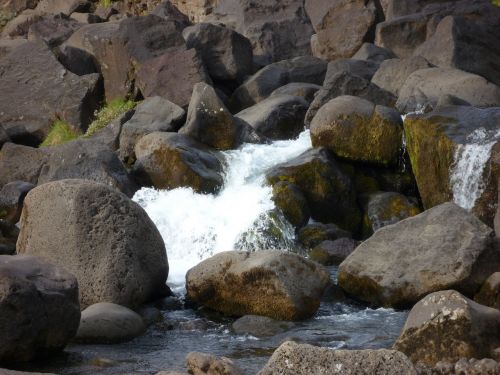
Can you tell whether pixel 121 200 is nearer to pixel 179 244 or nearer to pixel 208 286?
pixel 208 286

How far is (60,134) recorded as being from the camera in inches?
939

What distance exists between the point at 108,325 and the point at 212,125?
875 cm

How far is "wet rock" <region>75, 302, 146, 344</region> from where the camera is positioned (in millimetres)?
10586

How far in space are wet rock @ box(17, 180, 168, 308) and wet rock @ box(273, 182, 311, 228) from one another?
4.21 metres

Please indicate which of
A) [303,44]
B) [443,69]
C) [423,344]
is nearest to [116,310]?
[423,344]

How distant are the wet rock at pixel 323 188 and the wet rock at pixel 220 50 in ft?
25.9

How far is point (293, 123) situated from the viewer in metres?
20.2

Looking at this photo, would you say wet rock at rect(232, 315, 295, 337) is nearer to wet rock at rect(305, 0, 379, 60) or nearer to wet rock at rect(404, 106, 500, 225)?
wet rock at rect(404, 106, 500, 225)

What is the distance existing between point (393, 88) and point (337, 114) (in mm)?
3923

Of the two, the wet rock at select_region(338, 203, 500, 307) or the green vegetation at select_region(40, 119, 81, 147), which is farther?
the green vegetation at select_region(40, 119, 81, 147)

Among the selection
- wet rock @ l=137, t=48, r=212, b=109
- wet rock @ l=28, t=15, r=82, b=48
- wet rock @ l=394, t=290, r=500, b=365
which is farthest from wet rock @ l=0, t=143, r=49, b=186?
wet rock @ l=394, t=290, r=500, b=365

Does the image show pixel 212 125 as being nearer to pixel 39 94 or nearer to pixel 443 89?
pixel 443 89

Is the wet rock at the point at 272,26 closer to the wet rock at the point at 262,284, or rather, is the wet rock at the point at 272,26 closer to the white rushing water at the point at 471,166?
the white rushing water at the point at 471,166

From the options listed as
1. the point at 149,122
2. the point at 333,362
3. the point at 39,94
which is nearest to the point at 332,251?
the point at 149,122
